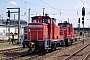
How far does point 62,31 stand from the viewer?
30094mm

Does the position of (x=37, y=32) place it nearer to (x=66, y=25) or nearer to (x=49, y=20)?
(x=49, y=20)

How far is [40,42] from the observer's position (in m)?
19.4

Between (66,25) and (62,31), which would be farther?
(66,25)

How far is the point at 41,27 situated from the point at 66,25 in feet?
45.8

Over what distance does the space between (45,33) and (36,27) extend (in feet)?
3.58

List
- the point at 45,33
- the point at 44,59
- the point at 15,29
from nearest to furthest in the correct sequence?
the point at 44,59, the point at 45,33, the point at 15,29

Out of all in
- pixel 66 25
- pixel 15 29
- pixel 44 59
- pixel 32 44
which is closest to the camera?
pixel 44 59

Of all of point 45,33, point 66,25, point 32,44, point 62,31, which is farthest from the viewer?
point 66,25

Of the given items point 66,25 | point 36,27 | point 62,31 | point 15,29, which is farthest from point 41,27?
point 15,29

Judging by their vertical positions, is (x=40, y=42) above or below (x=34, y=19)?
below

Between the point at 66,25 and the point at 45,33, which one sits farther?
the point at 66,25

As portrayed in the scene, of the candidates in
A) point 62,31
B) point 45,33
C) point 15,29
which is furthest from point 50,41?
point 15,29

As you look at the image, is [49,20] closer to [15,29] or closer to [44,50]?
[44,50]

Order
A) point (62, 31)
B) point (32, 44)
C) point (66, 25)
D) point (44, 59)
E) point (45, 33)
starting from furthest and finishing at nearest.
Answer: point (66, 25) < point (62, 31) < point (45, 33) < point (32, 44) < point (44, 59)
